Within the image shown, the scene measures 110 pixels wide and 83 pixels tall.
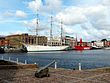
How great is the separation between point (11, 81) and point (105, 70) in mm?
10630

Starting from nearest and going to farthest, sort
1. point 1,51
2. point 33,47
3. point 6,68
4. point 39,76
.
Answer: point 39,76
point 6,68
point 1,51
point 33,47

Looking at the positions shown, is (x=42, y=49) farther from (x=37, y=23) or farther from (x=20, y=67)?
(x=20, y=67)

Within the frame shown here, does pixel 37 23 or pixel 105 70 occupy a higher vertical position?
pixel 37 23

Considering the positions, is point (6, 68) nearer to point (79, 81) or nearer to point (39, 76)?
point (39, 76)

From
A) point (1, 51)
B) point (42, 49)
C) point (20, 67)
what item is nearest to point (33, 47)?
point (42, 49)

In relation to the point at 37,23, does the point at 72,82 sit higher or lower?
lower

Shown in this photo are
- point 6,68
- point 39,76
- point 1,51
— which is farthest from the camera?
point 1,51

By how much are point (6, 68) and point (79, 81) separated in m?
11.7

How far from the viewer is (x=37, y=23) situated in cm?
19300

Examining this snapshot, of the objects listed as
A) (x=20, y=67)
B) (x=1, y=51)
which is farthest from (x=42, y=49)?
(x=20, y=67)

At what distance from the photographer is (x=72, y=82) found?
18.0 m

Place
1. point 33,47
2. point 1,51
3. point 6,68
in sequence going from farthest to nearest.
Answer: point 33,47, point 1,51, point 6,68

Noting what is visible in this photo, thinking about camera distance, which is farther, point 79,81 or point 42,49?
point 42,49

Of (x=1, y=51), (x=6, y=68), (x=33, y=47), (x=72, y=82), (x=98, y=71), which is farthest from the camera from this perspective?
(x=33, y=47)
